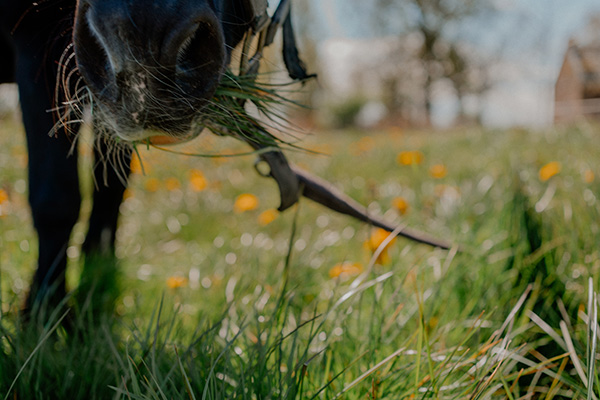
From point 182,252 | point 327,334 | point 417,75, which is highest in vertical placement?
point 417,75

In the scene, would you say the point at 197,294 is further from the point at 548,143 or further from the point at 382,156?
the point at 548,143

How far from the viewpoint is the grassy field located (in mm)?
965

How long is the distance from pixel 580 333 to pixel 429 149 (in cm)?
417

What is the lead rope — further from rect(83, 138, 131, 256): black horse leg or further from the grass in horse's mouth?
rect(83, 138, 131, 256): black horse leg

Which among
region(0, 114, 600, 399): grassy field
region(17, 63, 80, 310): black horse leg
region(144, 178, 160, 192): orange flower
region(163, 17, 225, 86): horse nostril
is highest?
region(163, 17, 225, 86): horse nostril

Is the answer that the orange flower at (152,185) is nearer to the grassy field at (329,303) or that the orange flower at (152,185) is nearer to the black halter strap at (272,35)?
the grassy field at (329,303)

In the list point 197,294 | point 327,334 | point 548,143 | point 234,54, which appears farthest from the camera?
point 548,143

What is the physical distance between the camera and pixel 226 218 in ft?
10.1

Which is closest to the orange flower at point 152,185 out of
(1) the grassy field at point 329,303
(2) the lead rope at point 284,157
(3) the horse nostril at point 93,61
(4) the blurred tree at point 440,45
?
(1) the grassy field at point 329,303

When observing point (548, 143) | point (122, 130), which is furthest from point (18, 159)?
point (548, 143)

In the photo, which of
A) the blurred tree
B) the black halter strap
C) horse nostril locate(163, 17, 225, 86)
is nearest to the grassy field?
the black halter strap

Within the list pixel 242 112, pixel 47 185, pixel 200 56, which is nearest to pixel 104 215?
pixel 47 185

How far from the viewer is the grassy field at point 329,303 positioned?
965mm

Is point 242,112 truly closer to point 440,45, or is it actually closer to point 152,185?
point 152,185
